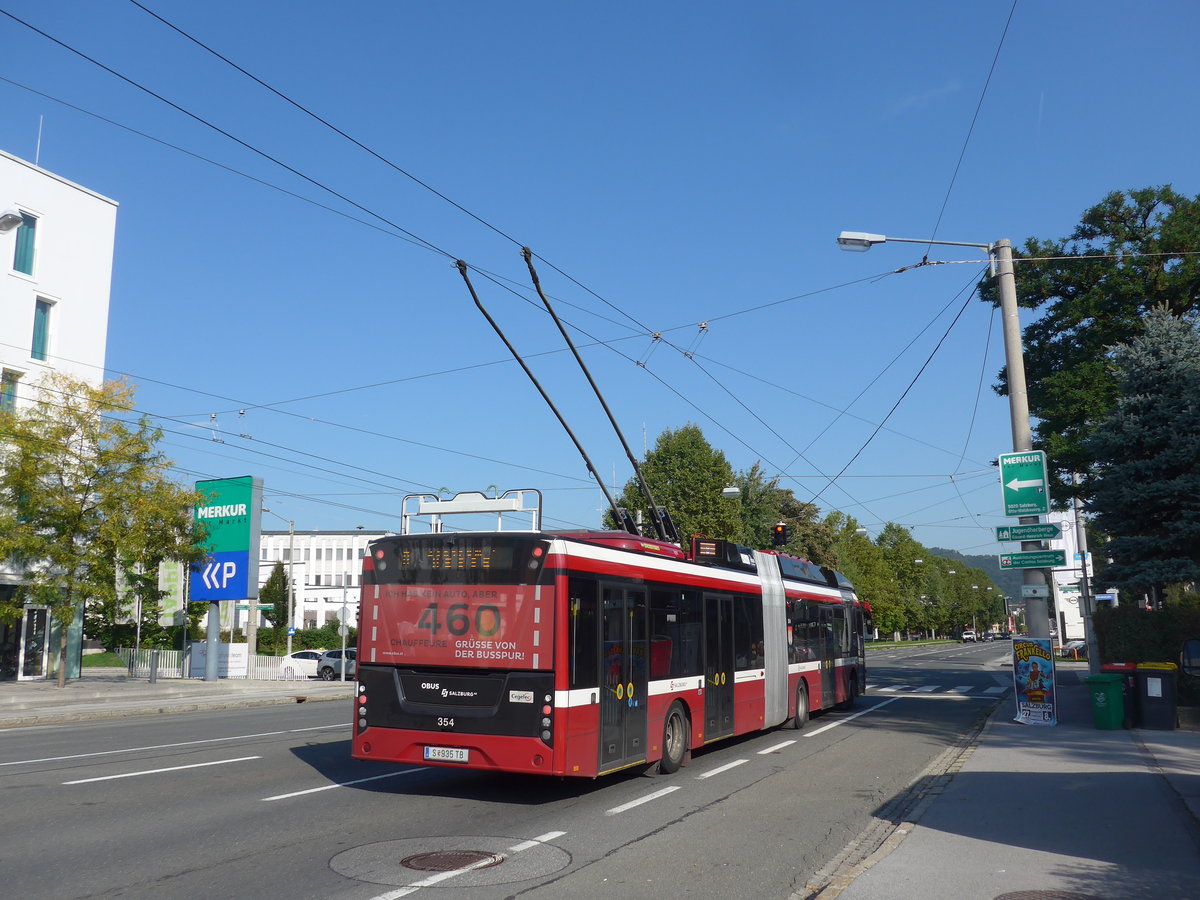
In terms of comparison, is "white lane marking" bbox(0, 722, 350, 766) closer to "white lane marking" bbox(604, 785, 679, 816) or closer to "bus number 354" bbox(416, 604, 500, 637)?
"bus number 354" bbox(416, 604, 500, 637)

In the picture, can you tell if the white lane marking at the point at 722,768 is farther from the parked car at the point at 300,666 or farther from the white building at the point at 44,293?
the parked car at the point at 300,666

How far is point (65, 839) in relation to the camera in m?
7.81

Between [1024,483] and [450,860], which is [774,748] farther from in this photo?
[450,860]

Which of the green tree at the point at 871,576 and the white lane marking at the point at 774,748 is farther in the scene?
the green tree at the point at 871,576

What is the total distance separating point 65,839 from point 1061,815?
8591 millimetres

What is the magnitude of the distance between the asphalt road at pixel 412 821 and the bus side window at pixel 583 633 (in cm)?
131

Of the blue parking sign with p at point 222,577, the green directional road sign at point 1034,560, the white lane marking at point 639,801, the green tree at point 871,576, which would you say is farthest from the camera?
the green tree at point 871,576

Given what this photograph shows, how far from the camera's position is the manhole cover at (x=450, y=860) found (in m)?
7.17

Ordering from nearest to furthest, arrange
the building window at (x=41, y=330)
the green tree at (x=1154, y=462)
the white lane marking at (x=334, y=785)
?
the white lane marking at (x=334, y=785) < the green tree at (x=1154, y=462) < the building window at (x=41, y=330)

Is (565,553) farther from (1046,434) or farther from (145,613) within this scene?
(145,613)

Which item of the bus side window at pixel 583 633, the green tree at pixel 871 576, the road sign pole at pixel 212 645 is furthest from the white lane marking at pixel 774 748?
the green tree at pixel 871 576

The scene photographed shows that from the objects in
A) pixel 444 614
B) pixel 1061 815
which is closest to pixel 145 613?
pixel 444 614

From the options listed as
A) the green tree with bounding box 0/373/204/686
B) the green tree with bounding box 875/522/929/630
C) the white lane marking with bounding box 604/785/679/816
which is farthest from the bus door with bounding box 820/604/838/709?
the green tree with bounding box 875/522/929/630

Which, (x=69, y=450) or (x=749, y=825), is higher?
(x=69, y=450)
